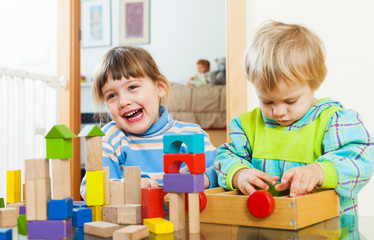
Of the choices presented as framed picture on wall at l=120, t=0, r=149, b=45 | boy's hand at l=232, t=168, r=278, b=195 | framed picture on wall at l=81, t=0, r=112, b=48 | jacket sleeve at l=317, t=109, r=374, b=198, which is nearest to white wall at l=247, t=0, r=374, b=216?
jacket sleeve at l=317, t=109, r=374, b=198

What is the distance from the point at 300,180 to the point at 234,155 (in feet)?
0.96

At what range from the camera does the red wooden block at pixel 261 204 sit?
64cm

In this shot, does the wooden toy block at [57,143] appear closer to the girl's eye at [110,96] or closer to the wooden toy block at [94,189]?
the wooden toy block at [94,189]

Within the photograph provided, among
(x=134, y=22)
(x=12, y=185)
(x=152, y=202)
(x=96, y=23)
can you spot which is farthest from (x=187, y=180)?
(x=96, y=23)

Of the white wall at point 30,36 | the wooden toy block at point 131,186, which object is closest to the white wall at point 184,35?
the white wall at point 30,36

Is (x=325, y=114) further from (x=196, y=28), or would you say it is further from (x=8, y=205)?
(x=196, y=28)

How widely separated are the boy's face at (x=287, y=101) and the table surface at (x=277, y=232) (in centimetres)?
29

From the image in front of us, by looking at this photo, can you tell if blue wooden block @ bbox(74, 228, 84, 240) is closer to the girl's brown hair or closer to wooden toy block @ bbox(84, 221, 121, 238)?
wooden toy block @ bbox(84, 221, 121, 238)

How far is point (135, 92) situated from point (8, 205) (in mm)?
505

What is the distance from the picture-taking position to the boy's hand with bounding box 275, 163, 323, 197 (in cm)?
72

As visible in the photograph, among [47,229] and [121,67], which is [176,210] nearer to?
[47,229]

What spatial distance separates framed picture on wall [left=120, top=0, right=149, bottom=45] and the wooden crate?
476cm

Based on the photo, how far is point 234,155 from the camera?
39.6 inches

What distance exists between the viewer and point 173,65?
518cm
